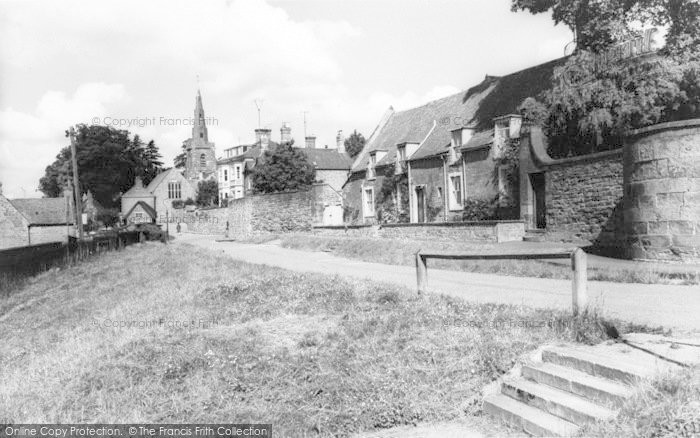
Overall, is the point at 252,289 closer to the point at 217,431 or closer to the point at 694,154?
the point at 217,431

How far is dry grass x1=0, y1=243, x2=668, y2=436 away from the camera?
6.18m

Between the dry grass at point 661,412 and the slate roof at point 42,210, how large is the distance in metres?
65.0

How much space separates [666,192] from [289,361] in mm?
10941

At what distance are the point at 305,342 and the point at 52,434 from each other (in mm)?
3126

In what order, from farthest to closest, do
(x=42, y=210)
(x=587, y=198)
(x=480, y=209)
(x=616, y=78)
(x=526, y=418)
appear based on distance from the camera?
(x=42, y=210), (x=480, y=209), (x=616, y=78), (x=587, y=198), (x=526, y=418)

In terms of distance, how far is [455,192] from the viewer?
98.4 ft

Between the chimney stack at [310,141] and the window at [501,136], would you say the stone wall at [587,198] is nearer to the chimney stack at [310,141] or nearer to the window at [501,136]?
the window at [501,136]

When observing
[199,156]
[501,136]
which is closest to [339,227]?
[501,136]

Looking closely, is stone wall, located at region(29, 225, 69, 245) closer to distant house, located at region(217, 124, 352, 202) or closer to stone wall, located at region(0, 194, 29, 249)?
stone wall, located at region(0, 194, 29, 249)

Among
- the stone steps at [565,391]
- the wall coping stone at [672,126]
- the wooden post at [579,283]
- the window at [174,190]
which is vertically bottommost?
the stone steps at [565,391]

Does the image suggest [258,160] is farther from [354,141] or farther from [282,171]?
[354,141]

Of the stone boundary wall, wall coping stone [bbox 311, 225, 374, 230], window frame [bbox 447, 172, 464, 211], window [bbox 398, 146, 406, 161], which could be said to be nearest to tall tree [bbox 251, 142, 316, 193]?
the stone boundary wall

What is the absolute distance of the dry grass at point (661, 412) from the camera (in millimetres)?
4391

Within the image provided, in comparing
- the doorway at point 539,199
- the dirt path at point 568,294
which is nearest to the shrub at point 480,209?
the doorway at point 539,199
